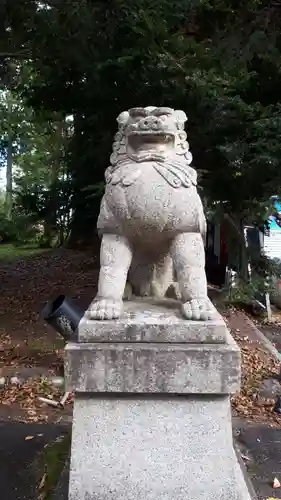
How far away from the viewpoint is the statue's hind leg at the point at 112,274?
2.72 metres

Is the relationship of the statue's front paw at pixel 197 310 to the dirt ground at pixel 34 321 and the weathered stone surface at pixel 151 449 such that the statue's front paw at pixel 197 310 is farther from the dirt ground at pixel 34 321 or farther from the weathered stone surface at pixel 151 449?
the dirt ground at pixel 34 321

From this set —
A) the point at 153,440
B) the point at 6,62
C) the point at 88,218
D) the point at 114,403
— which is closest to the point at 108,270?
the point at 114,403

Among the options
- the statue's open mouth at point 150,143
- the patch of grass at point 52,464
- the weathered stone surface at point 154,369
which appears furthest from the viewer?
the patch of grass at point 52,464

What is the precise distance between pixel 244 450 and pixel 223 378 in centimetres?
145

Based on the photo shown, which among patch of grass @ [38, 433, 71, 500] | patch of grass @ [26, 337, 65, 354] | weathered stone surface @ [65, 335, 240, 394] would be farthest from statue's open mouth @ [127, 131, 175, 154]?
patch of grass @ [26, 337, 65, 354]

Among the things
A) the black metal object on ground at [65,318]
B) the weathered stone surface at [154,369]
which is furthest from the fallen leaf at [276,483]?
the black metal object on ground at [65,318]

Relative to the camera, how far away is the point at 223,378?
2.55 metres

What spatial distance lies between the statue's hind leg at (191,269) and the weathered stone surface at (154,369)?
0.26 metres

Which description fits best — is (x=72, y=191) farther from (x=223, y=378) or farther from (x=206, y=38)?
(x=223, y=378)

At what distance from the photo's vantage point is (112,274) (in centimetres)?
281

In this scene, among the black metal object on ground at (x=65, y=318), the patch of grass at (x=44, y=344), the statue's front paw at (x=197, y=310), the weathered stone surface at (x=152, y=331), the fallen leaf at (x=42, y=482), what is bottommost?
the fallen leaf at (x=42, y=482)

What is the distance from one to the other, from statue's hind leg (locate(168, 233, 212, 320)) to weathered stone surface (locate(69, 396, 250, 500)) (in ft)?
1.55

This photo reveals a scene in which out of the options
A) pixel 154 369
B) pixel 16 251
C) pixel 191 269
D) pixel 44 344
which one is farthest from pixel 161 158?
pixel 16 251

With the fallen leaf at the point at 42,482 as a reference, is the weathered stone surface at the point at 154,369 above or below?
above
